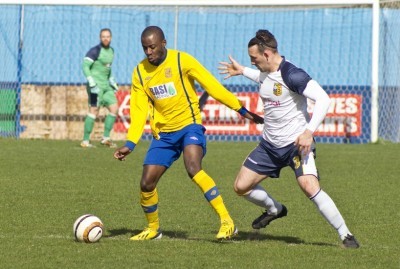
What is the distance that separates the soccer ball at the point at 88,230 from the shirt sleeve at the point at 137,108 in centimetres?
84

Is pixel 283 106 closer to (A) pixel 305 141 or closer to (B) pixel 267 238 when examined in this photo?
(A) pixel 305 141

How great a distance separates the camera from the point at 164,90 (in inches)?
A: 346

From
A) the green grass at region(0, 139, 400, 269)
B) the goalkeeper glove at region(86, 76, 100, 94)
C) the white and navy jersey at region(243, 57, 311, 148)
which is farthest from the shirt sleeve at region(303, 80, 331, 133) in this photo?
the goalkeeper glove at region(86, 76, 100, 94)

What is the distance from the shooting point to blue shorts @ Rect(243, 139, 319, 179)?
8361 millimetres

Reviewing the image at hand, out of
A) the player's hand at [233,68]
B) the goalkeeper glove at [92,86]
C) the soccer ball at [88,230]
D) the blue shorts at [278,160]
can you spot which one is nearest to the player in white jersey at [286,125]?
the blue shorts at [278,160]

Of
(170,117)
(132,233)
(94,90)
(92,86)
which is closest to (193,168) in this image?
(170,117)

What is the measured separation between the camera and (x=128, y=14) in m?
27.5

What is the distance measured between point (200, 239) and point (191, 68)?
1519mm

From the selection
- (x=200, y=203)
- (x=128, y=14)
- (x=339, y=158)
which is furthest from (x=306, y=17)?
(x=200, y=203)

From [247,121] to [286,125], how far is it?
46.9 feet

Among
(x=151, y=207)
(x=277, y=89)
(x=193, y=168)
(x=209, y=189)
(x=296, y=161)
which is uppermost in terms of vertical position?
(x=277, y=89)

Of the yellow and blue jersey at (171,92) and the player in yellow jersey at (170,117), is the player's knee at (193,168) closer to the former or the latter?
the player in yellow jersey at (170,117)

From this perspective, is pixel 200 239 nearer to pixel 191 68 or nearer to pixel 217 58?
pixel 191 68

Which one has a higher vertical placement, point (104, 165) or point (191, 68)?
point (191, 68)
